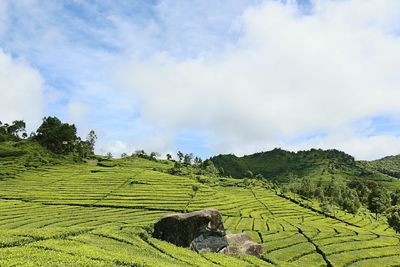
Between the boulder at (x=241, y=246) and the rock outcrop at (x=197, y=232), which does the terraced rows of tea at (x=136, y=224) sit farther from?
the rock outcrop at (x=197, y=232)

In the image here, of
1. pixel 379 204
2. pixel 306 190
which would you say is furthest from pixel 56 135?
pixel 379 204

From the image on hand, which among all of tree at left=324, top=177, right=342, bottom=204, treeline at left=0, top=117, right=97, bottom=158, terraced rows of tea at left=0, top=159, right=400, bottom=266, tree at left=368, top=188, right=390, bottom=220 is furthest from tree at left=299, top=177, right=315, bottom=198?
treeline at left=0, top=117, right=97, bottom=158

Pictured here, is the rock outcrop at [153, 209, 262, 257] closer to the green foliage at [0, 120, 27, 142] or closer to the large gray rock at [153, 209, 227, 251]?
the large gray rock at [153, 209, 227, 251]

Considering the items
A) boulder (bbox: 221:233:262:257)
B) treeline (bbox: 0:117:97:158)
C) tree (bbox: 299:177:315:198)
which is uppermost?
treeline (bbox: 0:117:97:158)

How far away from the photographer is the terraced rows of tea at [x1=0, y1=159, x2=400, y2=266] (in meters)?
24.9

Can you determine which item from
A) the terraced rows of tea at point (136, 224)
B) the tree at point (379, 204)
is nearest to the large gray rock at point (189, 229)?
the terraced rows of tea at point (136, 224)

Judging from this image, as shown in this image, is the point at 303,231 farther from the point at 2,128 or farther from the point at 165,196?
the point at 2,128

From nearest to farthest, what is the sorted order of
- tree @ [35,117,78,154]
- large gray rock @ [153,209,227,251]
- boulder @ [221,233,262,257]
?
1. large gray rock @ [153,209,227,251]
2. boulder @ [221,233,262,257]
3. tree @ [35,117,78,154]

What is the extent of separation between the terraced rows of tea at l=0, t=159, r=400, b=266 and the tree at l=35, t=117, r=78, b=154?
27757 millimetres

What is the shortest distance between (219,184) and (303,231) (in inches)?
3106

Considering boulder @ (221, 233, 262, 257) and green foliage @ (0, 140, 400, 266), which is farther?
boulder @ (221, 233, 262, 257)

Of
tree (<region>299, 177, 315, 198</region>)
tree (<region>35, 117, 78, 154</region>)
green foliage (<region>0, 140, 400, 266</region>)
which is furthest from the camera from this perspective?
tree (<region>35, 117, 78, 154</region>)

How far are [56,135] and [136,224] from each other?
4214 inches

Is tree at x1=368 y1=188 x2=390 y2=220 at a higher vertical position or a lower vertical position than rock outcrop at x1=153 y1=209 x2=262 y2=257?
higher
